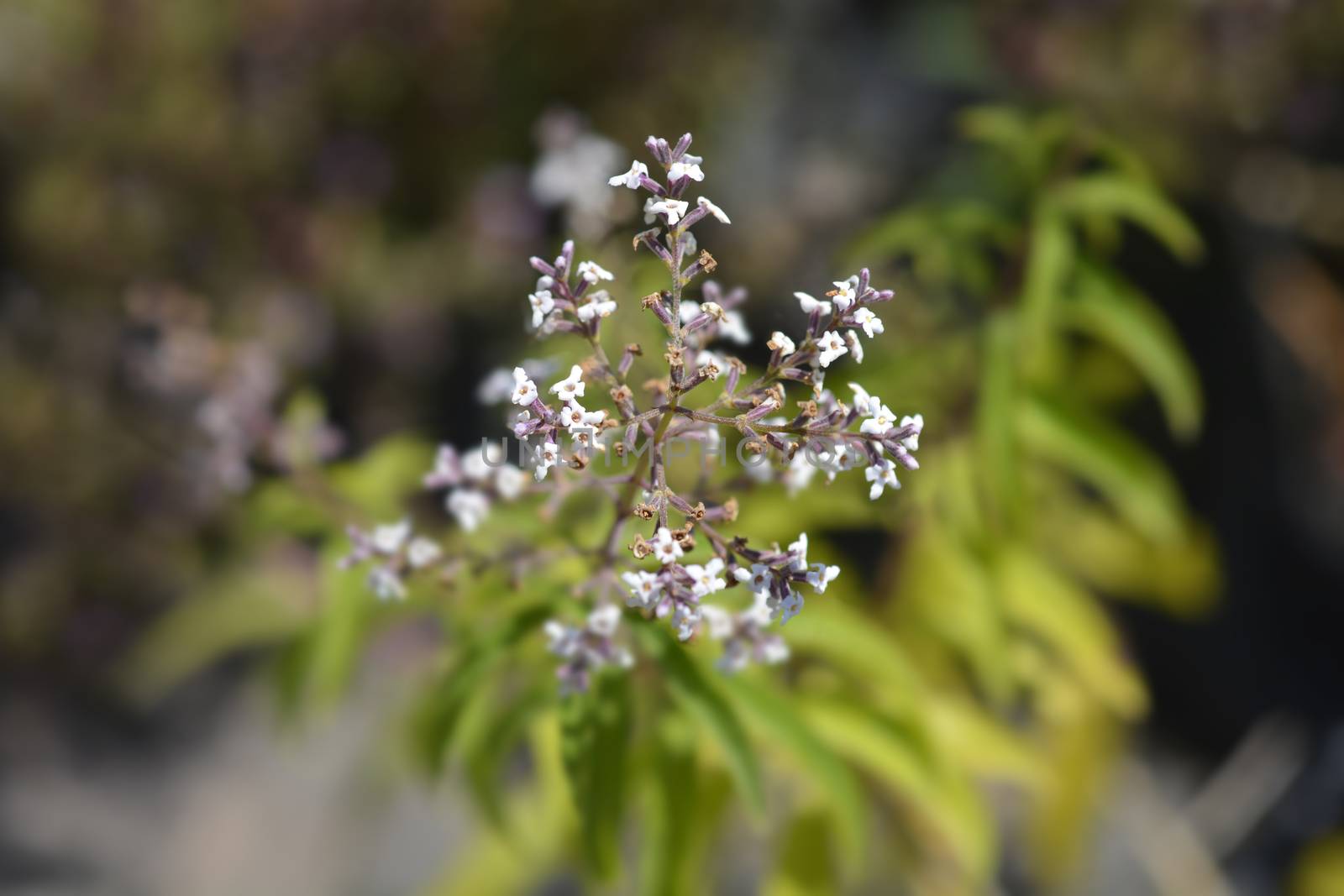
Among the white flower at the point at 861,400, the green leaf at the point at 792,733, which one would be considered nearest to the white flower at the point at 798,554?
the white flower at the point at 861,400

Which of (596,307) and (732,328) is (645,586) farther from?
(732,328)

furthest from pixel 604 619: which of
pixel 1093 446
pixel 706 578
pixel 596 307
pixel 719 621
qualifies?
pixel 1093 446

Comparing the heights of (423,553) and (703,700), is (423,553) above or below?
above

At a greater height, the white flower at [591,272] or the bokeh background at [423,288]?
the bokeh background at [423,288]

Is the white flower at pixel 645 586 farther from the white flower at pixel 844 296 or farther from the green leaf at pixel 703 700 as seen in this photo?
the white flower at pixel 844 296

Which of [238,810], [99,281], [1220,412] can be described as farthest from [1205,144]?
[238,810]

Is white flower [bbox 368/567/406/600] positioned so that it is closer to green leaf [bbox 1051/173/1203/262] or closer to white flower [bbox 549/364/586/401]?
white flower [bbox 549/364/586/401]

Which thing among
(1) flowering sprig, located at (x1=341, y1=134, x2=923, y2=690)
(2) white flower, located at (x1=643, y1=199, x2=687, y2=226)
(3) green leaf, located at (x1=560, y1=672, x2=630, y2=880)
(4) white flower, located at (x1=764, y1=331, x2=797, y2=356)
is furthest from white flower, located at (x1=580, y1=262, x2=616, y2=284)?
(3) green leaf, located at (x1=560, y1=672, x2=630, y2=880)
